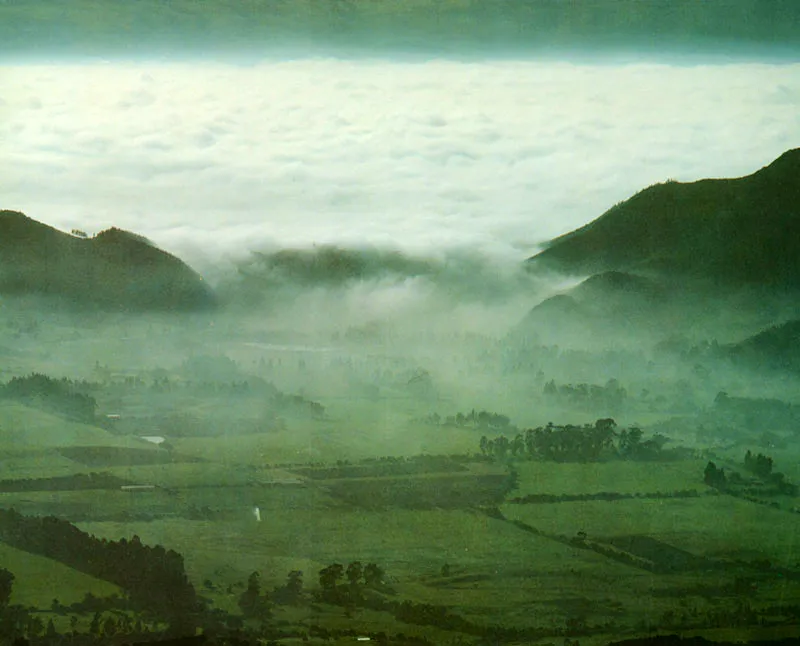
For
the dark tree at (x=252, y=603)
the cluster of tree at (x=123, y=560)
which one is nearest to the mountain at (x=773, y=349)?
the dark tree at (x=252, y=603)

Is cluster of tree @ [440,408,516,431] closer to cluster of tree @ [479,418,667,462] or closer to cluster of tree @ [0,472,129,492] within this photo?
cluster of tree @ [479,418,667,462]

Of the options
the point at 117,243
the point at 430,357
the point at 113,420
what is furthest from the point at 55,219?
the point at 430,357

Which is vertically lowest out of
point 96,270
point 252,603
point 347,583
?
point 252,603

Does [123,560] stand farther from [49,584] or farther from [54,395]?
[54,395]

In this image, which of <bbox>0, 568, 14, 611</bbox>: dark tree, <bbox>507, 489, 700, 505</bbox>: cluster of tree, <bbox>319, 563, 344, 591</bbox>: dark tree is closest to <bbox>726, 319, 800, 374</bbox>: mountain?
<bbox>507, 489, 700, 505</bbox>: cluster of tree

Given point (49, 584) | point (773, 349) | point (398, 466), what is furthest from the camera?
point (773, 349)

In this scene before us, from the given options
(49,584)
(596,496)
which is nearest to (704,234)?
(596,496)

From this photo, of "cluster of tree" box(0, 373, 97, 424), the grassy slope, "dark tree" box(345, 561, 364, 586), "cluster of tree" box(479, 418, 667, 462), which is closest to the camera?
the grassy slope
